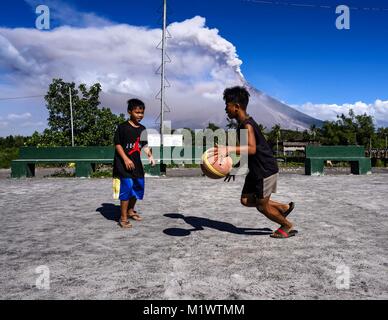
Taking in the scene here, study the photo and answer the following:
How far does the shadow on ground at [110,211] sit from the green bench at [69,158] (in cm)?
636

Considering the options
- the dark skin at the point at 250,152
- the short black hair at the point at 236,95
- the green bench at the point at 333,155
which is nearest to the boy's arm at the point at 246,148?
the dark skin at the point at 250,152

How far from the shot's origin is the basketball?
3.90 m

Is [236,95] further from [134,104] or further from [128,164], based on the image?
[128,164]

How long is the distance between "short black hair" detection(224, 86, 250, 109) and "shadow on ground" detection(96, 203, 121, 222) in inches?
106

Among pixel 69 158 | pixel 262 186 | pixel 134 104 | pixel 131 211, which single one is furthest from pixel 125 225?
pixel 69 158

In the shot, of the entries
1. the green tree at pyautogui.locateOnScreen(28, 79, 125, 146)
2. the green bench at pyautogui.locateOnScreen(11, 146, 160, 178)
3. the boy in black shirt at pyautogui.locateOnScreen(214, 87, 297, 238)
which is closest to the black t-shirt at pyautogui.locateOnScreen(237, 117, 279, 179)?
the boy in black shirt at pyautogui.locateOnScreen(214, 87, 297, 238)

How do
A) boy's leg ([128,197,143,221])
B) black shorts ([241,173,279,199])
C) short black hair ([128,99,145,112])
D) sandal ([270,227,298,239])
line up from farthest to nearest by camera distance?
boy's leg ([128,197,143,221]) < short black hair ([128,99,145,112]) < sandal ([270,227,298,239]) < black shorts ([241,173,279,199])

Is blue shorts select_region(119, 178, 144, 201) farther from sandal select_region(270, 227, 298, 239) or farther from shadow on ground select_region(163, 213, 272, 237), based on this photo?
sandal select_region(270, 227, 298, 239)

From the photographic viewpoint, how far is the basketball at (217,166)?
390 cm

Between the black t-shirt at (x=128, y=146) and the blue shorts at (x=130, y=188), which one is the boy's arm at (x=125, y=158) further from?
the blue shorts at (x=130, y=188)

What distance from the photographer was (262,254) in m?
3.48
